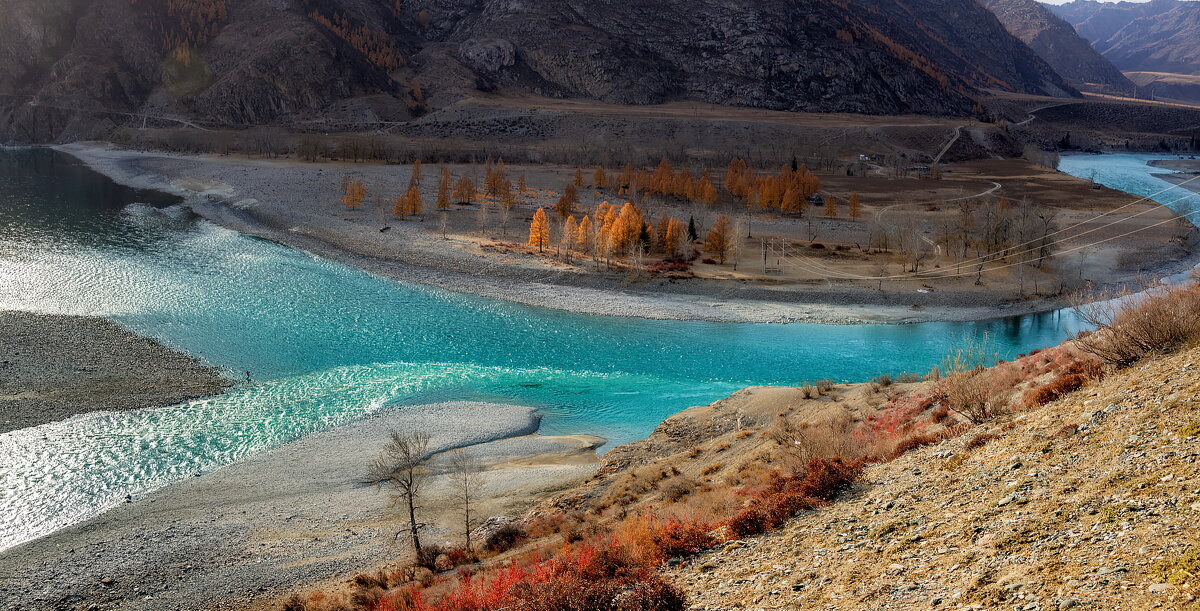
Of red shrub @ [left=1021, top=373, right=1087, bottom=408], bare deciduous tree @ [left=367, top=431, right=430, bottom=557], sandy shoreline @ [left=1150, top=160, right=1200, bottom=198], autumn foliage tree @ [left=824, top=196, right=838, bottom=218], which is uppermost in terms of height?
sandy shoreline @ [left=1150, top=160, right=1200, bottom=198]

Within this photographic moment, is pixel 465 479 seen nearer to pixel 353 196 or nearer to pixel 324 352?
pixel 324 352

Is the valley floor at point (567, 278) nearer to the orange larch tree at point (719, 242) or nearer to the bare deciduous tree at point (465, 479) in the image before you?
the orange larch tree at point (719, 242)

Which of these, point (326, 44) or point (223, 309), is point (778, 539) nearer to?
point (223, 309)

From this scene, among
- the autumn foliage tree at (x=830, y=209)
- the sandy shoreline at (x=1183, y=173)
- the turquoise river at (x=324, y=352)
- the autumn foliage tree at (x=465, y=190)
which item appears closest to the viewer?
the turquoise river at (x=324, y=352)

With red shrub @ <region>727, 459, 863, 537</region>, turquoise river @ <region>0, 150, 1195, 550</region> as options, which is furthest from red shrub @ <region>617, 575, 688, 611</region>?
turquoise river @ <region>0, 150, 1195, 550</region>

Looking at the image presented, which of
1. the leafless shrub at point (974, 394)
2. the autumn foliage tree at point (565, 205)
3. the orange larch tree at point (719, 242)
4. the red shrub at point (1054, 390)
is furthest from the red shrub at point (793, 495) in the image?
the autumn foliage tree at point (565, 205)

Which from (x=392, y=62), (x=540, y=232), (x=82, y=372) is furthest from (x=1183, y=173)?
(x=82, y=372)

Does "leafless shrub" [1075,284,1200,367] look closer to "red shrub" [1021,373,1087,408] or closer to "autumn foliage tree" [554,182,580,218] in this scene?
"red shrub" [1021,373,1087,408]

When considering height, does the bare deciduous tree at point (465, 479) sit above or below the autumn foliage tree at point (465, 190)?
below
